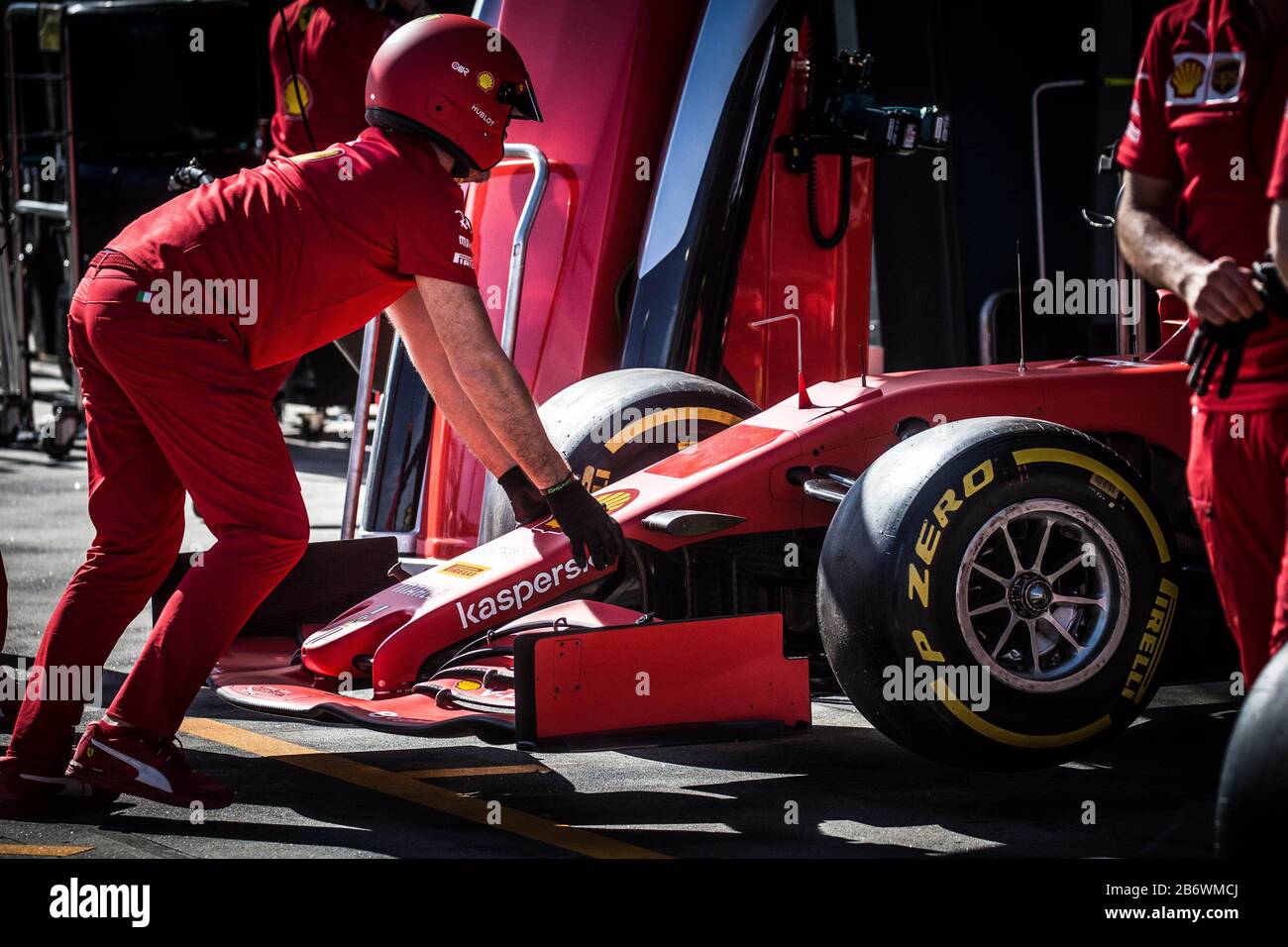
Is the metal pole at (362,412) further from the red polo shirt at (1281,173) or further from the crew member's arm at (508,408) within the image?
the red polo shirt at (1281,173)

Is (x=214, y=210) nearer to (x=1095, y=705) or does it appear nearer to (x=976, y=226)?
(x=1095, y=705)

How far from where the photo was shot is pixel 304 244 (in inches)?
169

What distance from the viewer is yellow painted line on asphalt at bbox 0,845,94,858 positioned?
3.92 m

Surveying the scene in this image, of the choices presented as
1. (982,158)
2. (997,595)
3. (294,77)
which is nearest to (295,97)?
(294,77)

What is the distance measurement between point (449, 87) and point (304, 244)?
20.9 inches

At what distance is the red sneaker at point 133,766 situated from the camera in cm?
417

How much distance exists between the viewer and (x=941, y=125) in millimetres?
6574

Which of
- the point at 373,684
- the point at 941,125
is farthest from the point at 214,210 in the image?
the point at 941,125

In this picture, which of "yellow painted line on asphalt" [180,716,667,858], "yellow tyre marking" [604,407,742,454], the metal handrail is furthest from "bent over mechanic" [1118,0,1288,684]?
the metal handrail

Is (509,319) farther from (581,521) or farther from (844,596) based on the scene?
(844,596)

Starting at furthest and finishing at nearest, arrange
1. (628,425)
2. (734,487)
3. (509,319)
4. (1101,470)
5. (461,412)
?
(509,319) → (628,425) → (734,487) → (461,412) → (1101,470)

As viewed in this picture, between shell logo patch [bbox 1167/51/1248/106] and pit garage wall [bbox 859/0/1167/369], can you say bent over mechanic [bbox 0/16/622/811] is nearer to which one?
shell logo patch [bbox 1167/51/1248/106]

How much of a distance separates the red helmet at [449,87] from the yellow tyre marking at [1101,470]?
151cm
